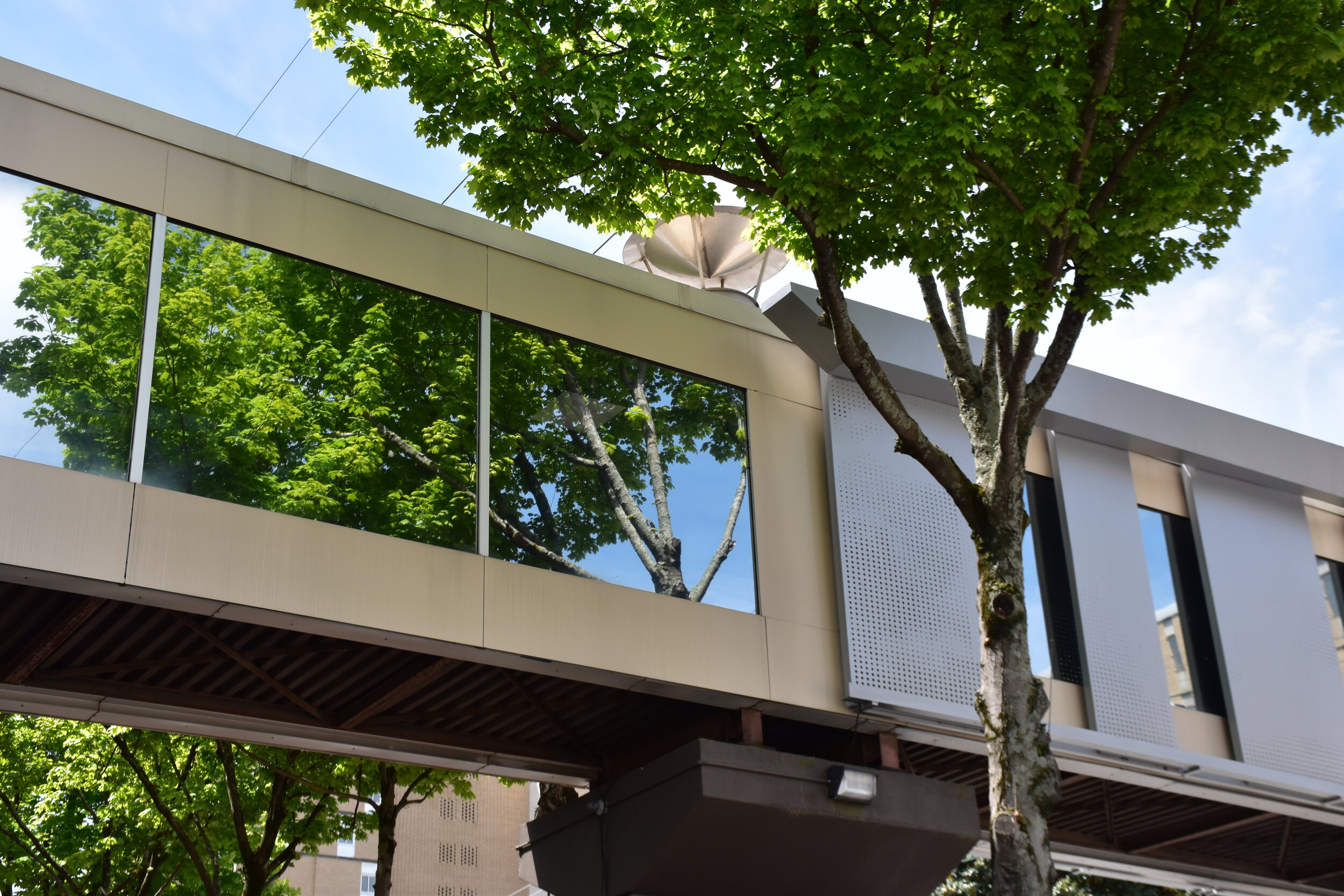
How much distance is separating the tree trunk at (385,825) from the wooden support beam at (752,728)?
6.73 metres

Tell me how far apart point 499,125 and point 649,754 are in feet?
22.5

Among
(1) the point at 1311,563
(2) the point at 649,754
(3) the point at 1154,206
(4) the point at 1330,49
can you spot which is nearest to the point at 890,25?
(3) the point at 1154,206

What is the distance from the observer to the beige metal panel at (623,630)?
1078cm

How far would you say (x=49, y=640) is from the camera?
9.75 metres

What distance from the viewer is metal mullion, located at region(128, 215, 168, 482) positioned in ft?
30.0

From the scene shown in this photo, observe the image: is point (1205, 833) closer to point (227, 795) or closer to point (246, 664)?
point (246, 664)

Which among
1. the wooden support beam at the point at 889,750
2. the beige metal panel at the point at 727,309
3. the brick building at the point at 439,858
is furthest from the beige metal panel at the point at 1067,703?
the brick building at the point at 439,858

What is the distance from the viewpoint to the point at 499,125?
1062 cm

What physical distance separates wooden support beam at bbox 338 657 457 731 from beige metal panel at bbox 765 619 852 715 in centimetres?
314

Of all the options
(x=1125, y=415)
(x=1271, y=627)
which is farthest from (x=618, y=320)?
(x=1271, y=627)

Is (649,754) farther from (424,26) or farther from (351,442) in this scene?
(424,26)

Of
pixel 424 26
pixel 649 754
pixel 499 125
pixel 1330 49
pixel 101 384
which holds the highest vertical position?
pixel 424 26

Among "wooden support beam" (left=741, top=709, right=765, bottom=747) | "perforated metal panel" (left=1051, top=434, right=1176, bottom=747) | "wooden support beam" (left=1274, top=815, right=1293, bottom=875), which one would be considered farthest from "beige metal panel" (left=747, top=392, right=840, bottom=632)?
"wooden support beam" (left=1274, top=815, right=1293, bottom=875)

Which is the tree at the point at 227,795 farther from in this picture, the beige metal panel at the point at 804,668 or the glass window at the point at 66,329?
the glass window at the point at 66,329
